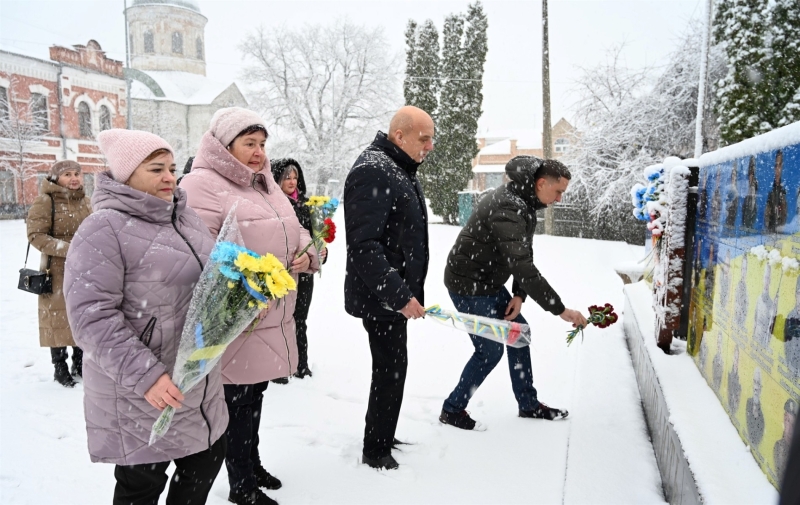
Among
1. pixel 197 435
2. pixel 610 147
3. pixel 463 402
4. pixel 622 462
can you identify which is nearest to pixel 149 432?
pixel 197 435

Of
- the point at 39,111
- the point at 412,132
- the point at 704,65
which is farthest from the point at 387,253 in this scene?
the point at 39,111

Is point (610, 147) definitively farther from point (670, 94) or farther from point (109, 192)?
point (109, 192)

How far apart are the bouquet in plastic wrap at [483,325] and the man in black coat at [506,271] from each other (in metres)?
0.15

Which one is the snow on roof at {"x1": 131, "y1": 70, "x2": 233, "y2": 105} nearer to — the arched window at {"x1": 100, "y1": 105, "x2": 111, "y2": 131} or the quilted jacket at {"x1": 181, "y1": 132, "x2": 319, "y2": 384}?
the arched window at {"x1": 100, "y1": 105, "x2": 111, "y2": 131}

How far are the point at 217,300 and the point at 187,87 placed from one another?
4956 centimetres

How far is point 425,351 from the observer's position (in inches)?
227

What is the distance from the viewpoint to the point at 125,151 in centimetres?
208

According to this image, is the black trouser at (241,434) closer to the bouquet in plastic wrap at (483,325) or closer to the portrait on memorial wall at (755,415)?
the bouquet in plastic wrap at (483,325)

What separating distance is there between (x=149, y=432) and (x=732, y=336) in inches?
105

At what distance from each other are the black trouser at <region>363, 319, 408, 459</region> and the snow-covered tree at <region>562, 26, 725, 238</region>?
16.1 m

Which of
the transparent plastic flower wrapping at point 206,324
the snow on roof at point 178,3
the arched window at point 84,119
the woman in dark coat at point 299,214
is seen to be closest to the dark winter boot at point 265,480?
the transparent plastic flower wrapping at point 206,324

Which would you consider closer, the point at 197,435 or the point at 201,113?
the point at 197,435

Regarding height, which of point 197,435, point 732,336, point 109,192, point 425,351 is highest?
point 109,192

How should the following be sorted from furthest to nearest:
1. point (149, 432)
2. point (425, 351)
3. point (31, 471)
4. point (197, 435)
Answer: point (425, 351) < point (31, 471) < point (197, 435) < point (149, 432)
